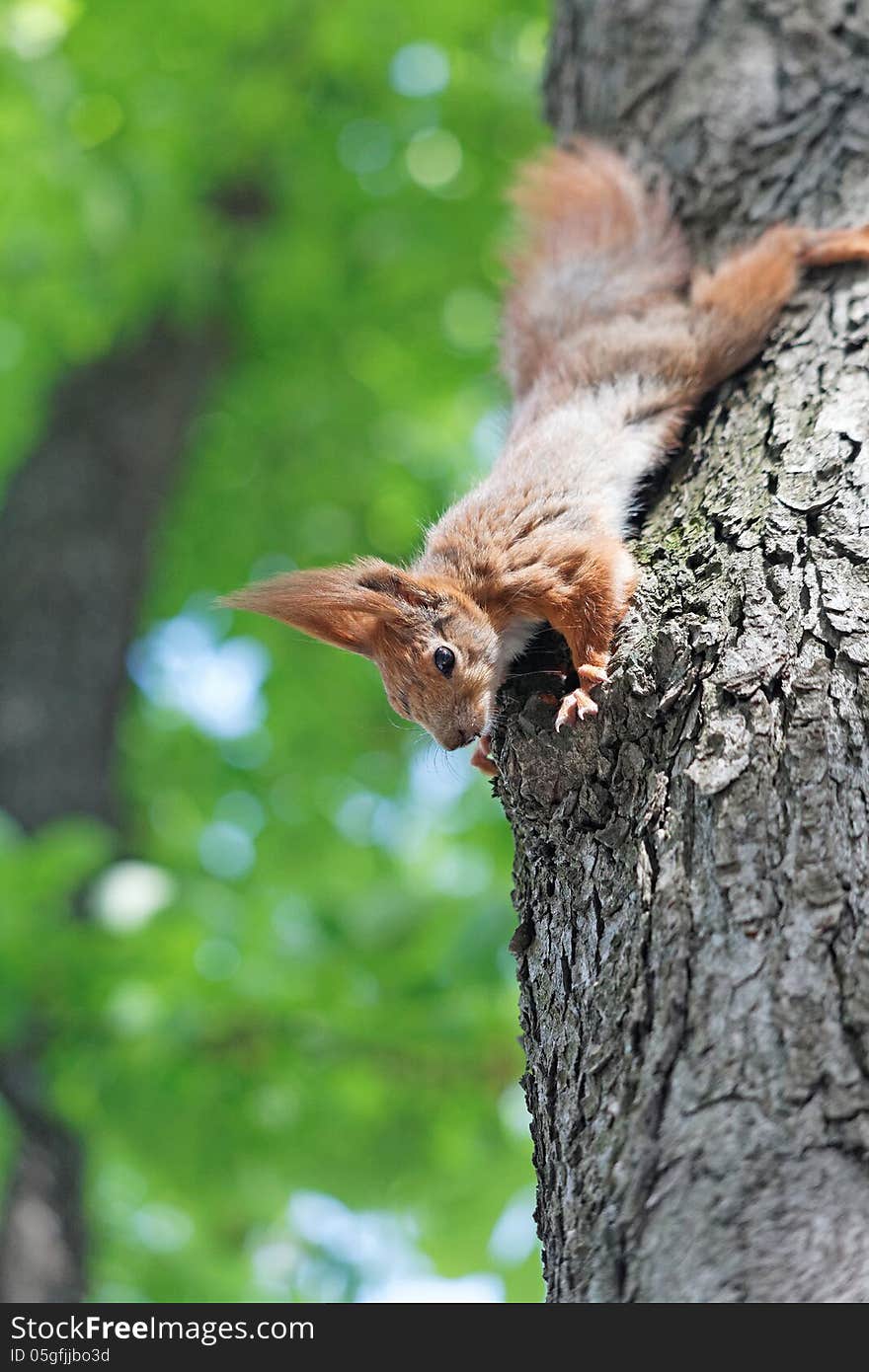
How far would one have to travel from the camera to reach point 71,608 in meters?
4.46

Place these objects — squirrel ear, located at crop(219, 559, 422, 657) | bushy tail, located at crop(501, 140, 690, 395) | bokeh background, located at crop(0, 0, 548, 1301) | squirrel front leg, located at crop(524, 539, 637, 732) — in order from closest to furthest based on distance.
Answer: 1. squirrel front leg, located at crop(524, 539, 637, 732)
2. squirrel ear, located at crop(219, 559, 422, 657)
3. bushy tail, located at crop(501, 140, 690, 395)
4. bokeh background, located at crop(0, 0, 548, 1301)

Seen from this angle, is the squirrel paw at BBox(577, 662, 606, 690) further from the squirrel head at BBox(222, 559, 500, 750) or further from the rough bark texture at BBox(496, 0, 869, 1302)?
the squirrel head at BBox(222, 559, 500, 750)

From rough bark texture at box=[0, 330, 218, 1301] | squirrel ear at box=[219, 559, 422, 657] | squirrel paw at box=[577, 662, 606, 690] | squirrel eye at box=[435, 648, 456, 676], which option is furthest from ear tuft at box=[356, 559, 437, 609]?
rough bark texture at box=[0, 330, 218, 1301]

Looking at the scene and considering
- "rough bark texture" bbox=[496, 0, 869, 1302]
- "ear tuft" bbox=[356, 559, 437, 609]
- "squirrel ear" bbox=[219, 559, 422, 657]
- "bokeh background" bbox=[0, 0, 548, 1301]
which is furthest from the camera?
"bokeh background" bbox=[0, 0, 548, 1301]

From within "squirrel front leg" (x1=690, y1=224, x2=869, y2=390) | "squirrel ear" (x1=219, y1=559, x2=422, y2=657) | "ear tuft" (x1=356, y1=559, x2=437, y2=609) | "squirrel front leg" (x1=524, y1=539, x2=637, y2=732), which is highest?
"squirrel front leg" (x1=690, y1=224, x2=869, y2=390)

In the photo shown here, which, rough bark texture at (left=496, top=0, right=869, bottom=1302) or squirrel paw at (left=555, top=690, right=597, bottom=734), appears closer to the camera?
rough bark texture at (left=496, top=0, right=869, bottom=1302)

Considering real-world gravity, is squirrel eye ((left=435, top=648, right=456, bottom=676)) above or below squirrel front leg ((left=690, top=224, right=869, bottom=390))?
below

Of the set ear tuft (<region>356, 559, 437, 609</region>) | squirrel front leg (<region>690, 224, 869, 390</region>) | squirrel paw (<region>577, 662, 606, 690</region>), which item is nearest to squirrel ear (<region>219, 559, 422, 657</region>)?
ear tuft (<region>356, 559, 437, 609</region>)

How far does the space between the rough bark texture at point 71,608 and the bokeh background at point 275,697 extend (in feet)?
0.31

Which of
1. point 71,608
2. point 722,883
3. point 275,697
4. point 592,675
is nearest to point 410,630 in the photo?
point 592,675

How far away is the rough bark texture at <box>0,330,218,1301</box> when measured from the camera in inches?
130

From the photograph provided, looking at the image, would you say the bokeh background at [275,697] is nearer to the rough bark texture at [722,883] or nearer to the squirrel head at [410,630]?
the squirrel head at [410,630]

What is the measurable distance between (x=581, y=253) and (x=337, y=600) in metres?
1.16

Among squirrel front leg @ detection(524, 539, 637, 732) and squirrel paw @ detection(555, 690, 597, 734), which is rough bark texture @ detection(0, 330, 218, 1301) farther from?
squirrel paw @ detection(555, 690, 597, 734)
